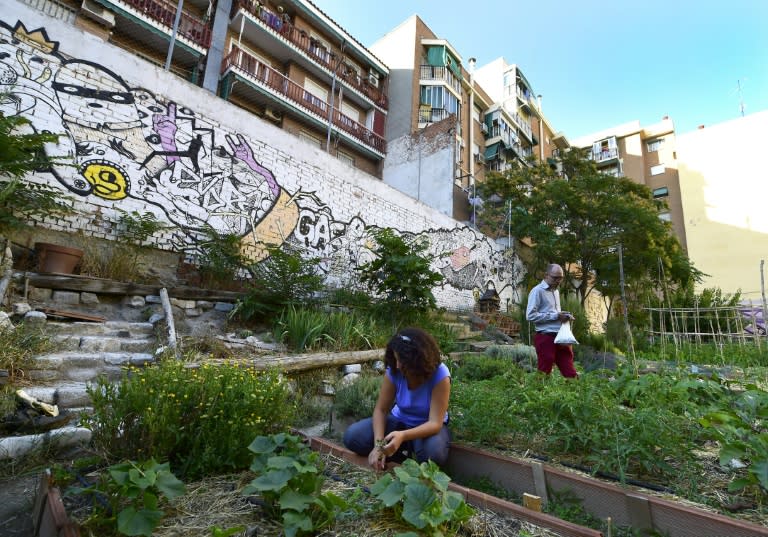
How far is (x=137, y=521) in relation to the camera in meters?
1.21

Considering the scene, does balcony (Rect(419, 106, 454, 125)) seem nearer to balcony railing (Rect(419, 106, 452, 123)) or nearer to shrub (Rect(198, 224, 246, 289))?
balcony railing (Rect(419, 106, 452, 123))

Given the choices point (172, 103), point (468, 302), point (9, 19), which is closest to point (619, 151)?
Answer: point (468, 302)

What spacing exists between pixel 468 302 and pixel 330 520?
9.97 metres

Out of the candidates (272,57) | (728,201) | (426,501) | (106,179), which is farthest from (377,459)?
(728,201)

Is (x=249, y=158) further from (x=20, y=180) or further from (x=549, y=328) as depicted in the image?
(x=549, y=328)

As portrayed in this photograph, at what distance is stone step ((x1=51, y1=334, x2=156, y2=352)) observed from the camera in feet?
10.7

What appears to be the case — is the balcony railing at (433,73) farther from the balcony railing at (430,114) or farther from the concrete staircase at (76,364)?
the concrete staircase at (76,364)

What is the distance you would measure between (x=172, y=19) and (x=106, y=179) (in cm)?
967

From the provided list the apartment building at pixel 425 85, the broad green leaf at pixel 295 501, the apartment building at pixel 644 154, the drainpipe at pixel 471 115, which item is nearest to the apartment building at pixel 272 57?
the apartment building at pixel 425 85

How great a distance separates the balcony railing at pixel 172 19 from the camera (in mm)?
10969

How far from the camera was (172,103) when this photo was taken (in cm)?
590

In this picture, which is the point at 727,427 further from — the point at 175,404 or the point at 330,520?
the point at 175,404

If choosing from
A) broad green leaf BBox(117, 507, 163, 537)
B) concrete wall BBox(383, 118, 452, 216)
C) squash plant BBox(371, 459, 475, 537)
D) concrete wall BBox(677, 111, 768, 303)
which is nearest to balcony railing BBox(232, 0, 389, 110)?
concrete wall BBox(383, 118, 452, 216)

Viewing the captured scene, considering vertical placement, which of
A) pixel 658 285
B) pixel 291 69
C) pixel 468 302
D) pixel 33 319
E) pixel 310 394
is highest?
pixel 291 69
